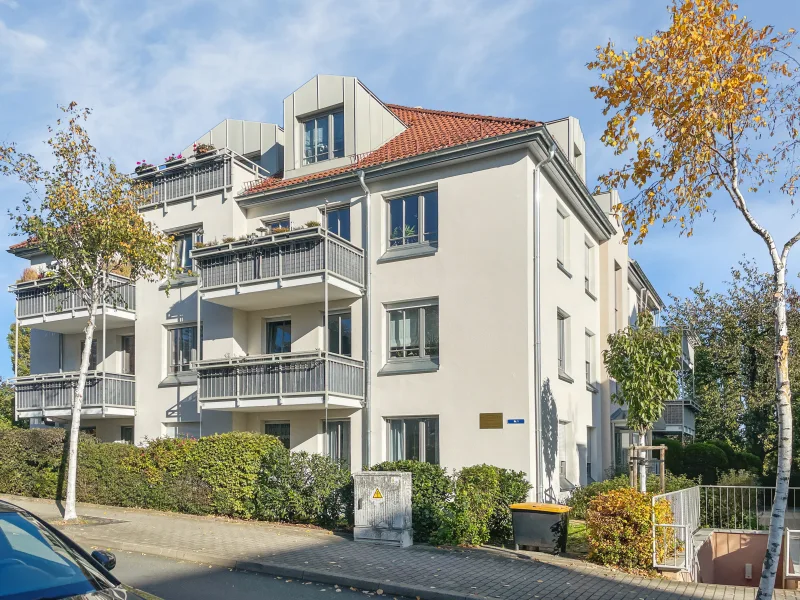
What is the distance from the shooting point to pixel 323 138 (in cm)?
2100

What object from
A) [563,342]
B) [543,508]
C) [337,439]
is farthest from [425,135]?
[543,508]

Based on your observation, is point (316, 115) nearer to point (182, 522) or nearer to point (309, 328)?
point (309, 328)

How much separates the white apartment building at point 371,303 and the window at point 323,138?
0.06 m

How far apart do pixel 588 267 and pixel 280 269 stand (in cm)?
989

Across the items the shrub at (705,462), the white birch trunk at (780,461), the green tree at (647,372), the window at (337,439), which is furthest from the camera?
the shrub at (705,462)

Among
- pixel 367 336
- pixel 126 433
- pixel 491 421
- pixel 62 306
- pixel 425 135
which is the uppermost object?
pixel 425 135

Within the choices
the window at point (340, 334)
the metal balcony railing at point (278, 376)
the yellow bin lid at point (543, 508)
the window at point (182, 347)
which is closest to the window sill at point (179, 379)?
the window at point (182, 347)

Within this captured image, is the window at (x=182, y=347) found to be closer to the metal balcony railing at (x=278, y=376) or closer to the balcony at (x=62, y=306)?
the balcony at (x=62, y=306)

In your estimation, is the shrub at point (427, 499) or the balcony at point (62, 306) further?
the balcony at point (62, 306)

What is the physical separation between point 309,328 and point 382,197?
3838mm

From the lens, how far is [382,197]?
746 inches

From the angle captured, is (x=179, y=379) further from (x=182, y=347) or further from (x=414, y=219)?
(x=414, y=219)

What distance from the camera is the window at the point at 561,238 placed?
19.6 m

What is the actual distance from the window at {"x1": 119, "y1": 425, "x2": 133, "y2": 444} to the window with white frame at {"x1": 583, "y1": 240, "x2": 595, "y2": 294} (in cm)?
1406
